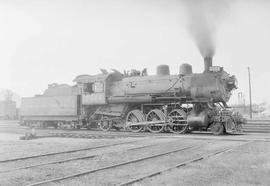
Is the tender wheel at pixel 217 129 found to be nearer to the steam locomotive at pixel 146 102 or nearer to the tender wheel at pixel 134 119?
the steam locomotive at pixel 146 102

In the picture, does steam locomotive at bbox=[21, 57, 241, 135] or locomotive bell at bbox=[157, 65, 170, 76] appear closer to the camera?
steam locomotive at bbox=[21, 57, 241, 135]

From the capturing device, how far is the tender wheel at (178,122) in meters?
15.7

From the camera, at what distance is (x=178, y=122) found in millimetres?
16094

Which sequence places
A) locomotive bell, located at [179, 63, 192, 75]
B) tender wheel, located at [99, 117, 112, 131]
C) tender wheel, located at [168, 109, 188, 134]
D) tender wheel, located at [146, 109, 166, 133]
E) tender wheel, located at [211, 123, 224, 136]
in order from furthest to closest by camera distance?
1. tender wheel, located at [99, 117, 112, 131]
2. locomotive bell, located at [179, 63, 192, 75]
3. tender wheel, located at [146, 109, 166, 133]
4. tender wheel, located at [168, 109, 188, 134]
5. tender wheel, located at [211, 123, 224, 136]

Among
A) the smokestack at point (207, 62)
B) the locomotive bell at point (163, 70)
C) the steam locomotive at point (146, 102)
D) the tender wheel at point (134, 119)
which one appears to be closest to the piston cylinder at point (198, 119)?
the steam locomotive at point (146, 102)

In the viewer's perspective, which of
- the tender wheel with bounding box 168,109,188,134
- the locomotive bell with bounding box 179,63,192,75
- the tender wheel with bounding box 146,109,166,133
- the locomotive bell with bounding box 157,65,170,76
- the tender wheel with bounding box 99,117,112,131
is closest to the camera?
the tender wheel with bounding box 168,109,188,134


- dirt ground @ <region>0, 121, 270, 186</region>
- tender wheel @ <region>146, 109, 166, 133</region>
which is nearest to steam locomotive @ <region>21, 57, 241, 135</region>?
tender wheel @ <region>146, 109, 166, 133</region>

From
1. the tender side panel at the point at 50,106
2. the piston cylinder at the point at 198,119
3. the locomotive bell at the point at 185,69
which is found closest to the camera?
the piston cylinder at the point at 198,119

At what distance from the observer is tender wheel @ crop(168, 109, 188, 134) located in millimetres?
15695

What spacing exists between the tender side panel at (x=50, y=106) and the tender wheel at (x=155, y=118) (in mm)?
5553

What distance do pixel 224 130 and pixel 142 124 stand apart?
168 inches

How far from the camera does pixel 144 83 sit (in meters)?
17.6

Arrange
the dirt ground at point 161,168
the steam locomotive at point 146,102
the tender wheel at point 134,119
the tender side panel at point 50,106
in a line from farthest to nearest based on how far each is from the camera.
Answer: the tender side panel at point 50,106 → the tender wheel at point 134,119 → the steam locomotive at point 146,102 → the dirt ground at point 161,168

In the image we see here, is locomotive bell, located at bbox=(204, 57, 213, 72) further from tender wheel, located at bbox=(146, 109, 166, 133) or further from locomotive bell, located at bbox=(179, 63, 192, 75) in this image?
tender wheel, located at bbox=(146, 109, 166, 133)
